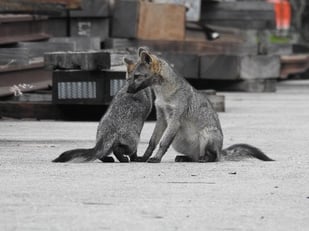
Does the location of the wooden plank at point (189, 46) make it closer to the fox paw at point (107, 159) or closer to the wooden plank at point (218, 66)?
the wooden plank at point (218, 66)

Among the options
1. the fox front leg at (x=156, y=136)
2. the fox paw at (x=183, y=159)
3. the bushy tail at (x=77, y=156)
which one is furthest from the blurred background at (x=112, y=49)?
the bushy tail at (x=77, y=156)

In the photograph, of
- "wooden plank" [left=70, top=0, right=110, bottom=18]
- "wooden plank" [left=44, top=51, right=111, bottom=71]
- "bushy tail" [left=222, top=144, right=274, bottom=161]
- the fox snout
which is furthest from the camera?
"wooden plank" [left=70, top=0, right=110, bottom=18]

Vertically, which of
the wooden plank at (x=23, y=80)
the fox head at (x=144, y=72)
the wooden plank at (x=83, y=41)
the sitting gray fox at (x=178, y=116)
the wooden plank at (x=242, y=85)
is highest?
→ the fox head at (x=144, y=72)

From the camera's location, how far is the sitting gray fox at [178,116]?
38.2ft

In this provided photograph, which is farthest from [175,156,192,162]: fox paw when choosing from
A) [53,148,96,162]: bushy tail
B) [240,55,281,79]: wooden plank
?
[240,55,281,79]: wooden plank

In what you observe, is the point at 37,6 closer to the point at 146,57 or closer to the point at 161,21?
the point at 146,57

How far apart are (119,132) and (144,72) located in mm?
603

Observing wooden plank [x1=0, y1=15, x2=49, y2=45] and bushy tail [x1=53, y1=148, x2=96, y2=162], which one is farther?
wooden plank [x1=0, y1=15, x2=49, y2=45]

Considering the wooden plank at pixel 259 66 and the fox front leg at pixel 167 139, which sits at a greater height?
the fox front leg at pixel 167 139

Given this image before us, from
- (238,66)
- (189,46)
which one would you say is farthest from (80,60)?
(189,46)

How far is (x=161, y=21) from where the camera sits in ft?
A: 78.8

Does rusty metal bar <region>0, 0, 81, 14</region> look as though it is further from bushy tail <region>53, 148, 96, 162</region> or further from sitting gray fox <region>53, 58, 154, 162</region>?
bushy tail <region>53, 148, 96, 162</region>

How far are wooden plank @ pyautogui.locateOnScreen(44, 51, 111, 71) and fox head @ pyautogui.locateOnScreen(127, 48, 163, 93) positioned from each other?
487 centimetres

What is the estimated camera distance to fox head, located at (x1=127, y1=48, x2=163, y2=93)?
1162cm
